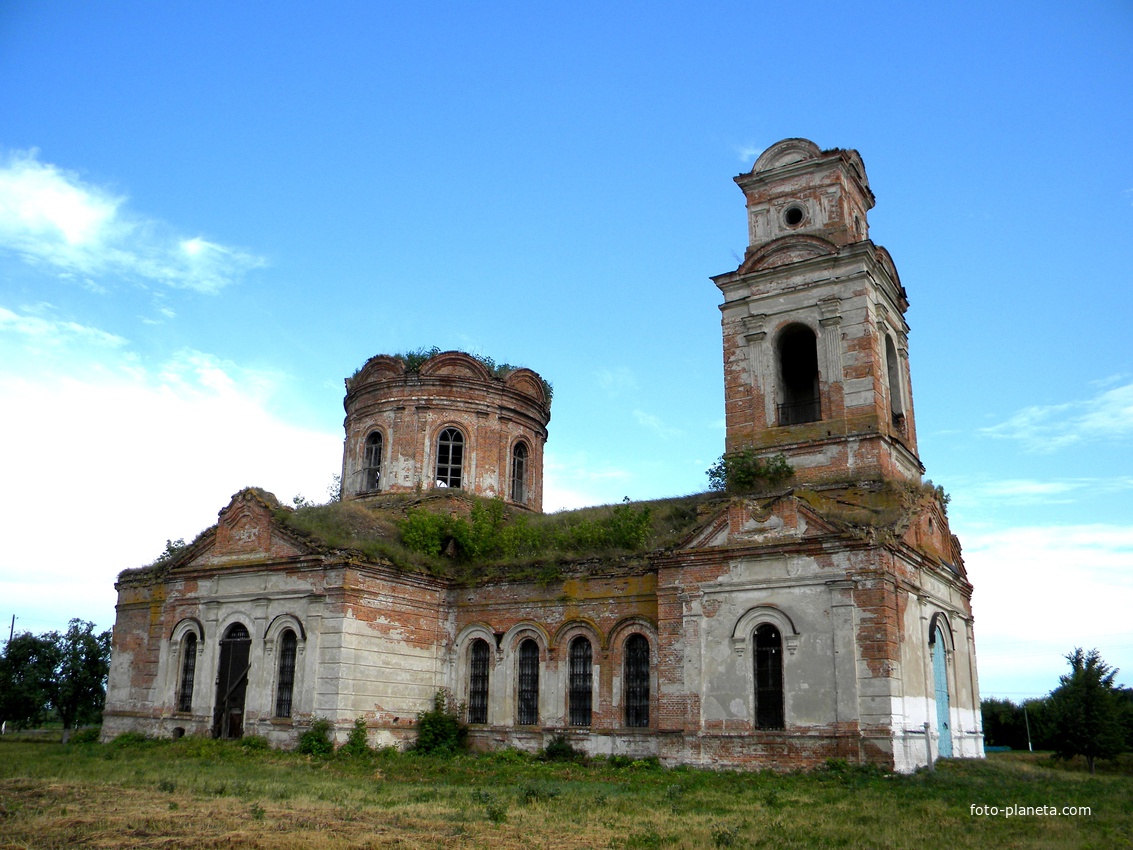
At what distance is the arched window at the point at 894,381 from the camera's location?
22.3 meters

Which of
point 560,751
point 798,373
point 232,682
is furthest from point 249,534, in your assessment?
point 798,373

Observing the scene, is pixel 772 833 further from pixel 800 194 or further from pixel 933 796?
pixel 800 194

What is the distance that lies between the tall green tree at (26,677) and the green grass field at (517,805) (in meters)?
11.6

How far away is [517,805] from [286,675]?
10037 millimetres

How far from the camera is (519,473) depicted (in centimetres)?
2961

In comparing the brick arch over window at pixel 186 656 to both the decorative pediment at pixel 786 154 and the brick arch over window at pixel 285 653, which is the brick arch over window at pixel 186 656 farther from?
the decorative pediment at pixel 786 154

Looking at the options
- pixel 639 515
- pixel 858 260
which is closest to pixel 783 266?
pixel 858 260

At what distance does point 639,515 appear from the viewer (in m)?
22.3

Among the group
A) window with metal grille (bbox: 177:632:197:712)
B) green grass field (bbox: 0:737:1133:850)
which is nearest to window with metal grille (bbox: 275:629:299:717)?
green grass field (bbox: 0:737:1133:850)

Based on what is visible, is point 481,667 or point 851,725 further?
point 481,667

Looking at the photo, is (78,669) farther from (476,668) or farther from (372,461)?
(476,668)

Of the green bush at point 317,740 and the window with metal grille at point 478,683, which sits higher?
the window with metal grille at point 478,683

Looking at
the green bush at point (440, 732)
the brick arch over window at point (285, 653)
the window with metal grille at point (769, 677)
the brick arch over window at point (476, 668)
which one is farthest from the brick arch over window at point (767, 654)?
the brick arch over window at point (285, 653)

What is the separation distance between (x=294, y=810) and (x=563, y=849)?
430cm
